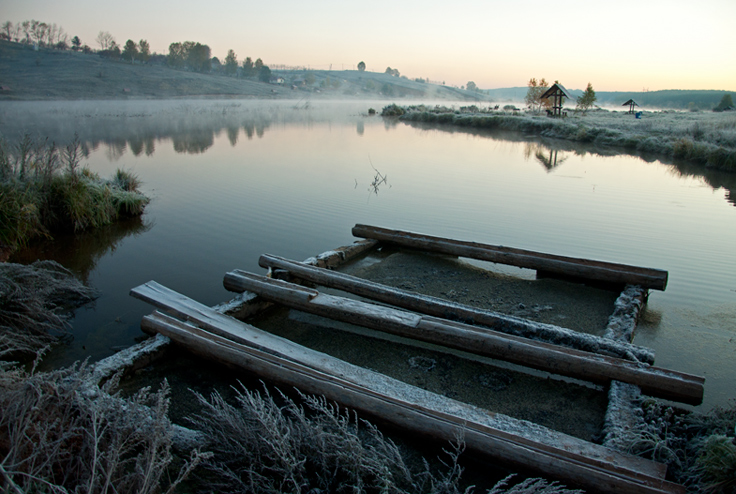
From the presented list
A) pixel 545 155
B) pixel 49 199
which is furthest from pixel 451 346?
pixel 545 155

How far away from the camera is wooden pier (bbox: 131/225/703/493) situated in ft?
7.72

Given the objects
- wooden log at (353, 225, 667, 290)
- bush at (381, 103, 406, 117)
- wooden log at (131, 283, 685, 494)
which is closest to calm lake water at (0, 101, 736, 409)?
wooden log at (353, 225, 667, 290)

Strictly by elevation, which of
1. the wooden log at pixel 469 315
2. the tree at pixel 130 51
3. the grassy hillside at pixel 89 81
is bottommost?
the wooden log at pixel 469 315

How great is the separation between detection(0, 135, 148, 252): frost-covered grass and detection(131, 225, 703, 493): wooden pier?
10.7 ft

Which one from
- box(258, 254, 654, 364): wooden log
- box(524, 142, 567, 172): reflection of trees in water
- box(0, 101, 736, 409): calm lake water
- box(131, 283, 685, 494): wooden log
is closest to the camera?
box(131, 283, 685, 494): wooden log

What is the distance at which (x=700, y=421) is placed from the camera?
275 cm

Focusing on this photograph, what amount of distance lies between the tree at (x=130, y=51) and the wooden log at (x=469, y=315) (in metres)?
84.6

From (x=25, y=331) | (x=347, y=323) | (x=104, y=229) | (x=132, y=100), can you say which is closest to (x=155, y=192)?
(x=104, y=229)

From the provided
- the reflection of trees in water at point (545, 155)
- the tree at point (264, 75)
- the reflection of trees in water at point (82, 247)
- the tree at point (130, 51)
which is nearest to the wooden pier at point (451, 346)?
the reflection of trees in water at point (82, 247)

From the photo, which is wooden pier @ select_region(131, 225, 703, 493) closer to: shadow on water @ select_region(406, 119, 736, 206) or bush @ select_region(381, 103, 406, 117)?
shadow on water @ select_region(406, 119, 736, 206)

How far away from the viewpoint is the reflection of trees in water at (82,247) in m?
6.00

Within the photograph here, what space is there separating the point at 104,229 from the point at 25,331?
13.3ft

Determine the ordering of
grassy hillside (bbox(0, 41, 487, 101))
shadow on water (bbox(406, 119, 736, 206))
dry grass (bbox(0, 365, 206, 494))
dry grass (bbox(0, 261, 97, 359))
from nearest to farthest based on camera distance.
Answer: dry grass (bbox(0, 365, 206, 494)), dry grass (bbox(0, 261, 97, 359)), shadow on water (bbox(406, 119, 736, 206)), grassy hillside (bbox(0, 41, 487, 101))

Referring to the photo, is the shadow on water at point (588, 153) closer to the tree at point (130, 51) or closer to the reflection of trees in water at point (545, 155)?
the reflection of trees in water at point (545, 155)
